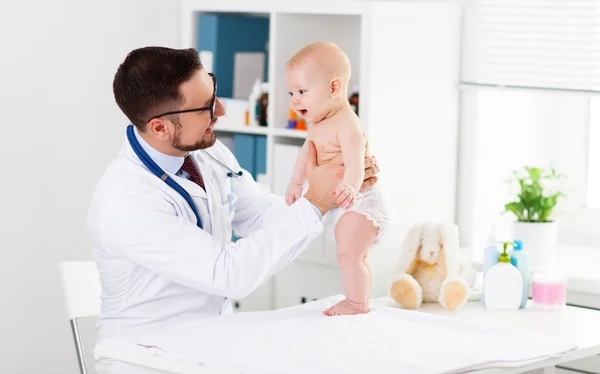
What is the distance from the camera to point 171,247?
6.63 ft

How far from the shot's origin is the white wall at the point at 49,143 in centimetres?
318

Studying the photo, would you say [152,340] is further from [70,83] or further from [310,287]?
[70,83]

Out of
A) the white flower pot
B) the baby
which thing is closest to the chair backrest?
the baby

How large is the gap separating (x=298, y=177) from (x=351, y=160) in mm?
161

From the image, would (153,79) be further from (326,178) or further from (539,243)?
(539,243)

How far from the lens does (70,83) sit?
3305 mm

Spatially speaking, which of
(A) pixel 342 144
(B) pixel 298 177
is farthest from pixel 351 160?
(B) pixel 298 177

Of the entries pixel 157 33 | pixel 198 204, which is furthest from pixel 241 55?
pixel 198 204

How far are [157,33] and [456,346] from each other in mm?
1965

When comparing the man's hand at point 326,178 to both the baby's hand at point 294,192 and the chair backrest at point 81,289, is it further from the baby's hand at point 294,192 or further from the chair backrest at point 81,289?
the chair backrest at point 81,289

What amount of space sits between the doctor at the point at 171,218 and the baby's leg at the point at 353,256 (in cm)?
8

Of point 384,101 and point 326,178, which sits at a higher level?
point 384,101

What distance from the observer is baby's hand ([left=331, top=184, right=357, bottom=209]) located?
2.03 meters

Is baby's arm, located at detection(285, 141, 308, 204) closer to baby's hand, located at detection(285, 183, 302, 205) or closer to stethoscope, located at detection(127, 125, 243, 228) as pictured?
baby's hand, located at detection(285, 183, 302, 205)
